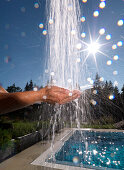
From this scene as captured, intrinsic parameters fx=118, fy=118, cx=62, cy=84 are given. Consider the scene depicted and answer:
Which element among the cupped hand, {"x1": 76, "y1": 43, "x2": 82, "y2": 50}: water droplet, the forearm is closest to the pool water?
the cupped hand

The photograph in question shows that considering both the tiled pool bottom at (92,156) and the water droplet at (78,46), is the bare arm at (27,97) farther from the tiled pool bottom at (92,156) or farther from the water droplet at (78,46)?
the water droplet at (78,46)

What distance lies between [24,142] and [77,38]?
8795 millimetres

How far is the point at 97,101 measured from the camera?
2441 centimetres

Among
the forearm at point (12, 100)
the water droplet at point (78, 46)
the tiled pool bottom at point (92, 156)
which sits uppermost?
the water droplet at point (78, 46)

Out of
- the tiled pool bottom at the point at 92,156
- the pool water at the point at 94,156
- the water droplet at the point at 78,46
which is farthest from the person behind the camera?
the water droplet at the point at 78,46

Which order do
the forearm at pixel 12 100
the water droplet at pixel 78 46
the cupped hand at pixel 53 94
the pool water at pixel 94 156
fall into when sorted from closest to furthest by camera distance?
the forearm at pixel 12 100
the cupped hand at pixel 53 94
the pool water at pixel 94 156
the water droplet at pixel 78 46

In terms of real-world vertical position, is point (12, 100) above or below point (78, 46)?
below

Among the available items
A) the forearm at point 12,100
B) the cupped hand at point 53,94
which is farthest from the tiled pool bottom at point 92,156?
the forearm at point 12,100

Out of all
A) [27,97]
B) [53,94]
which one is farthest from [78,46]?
[27,97]

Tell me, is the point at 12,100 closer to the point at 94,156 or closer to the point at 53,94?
the point at 53,94

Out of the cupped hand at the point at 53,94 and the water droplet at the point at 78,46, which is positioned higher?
the water droplet at the point at 78,46

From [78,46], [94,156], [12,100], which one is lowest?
[94,156]

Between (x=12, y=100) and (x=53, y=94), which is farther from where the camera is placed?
(x=53, y=94)

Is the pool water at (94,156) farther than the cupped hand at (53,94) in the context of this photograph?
Yes
